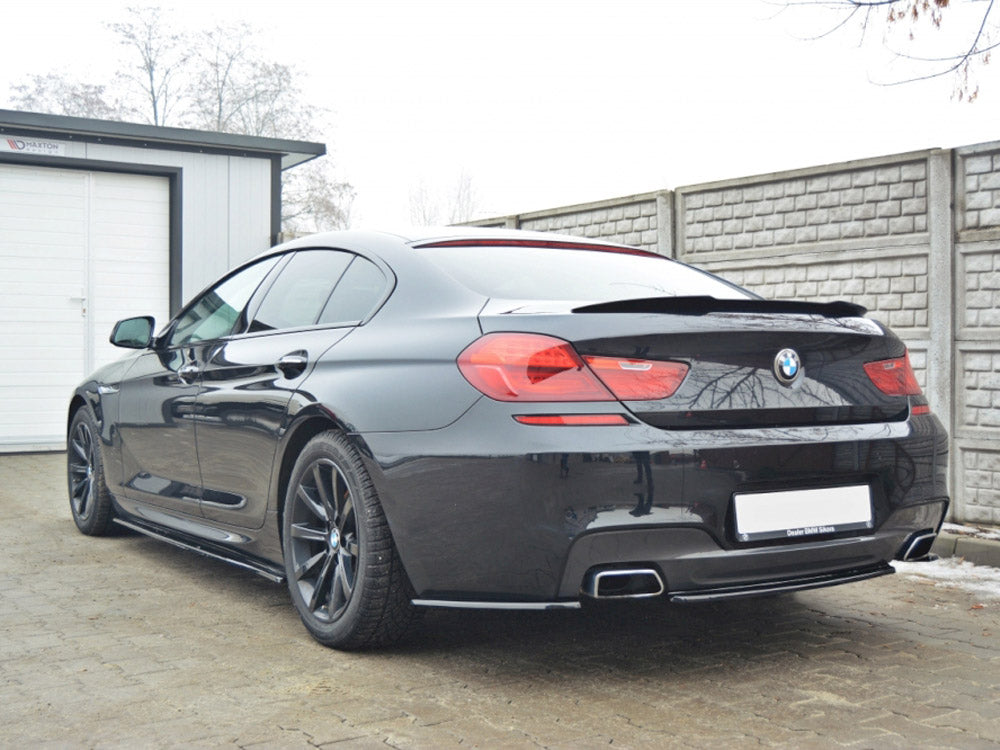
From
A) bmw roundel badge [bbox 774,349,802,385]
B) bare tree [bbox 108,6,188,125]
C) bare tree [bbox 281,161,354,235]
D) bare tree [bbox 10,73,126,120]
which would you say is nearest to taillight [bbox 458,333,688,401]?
bmw roundel badge [bbox 774,349,802,385]

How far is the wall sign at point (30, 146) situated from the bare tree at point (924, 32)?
8.14 metres

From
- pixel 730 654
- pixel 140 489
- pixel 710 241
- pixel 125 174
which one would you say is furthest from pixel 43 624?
pixel 125 174

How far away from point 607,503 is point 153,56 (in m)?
40.6

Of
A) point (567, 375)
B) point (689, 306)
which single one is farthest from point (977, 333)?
point (567, 375)

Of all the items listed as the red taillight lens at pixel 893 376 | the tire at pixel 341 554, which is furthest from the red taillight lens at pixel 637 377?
the tire at pixel 341 554

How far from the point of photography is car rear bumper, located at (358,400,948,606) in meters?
3.00

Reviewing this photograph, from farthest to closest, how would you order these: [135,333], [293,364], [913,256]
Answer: [913,256] < [135,333] < [293,364]

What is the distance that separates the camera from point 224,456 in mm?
4406

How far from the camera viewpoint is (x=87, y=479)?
6.28 meters

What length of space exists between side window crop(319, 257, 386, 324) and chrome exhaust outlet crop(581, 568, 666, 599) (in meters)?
1.32

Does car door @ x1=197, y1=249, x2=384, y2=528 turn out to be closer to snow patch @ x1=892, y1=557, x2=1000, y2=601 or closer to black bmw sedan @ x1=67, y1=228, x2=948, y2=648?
black bmw sedan @ x1=67, y1=228, x2=948, y2=648

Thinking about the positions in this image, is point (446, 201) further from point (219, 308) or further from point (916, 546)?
point (916, 546)

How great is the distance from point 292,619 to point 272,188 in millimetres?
10200

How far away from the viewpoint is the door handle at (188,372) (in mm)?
4758
